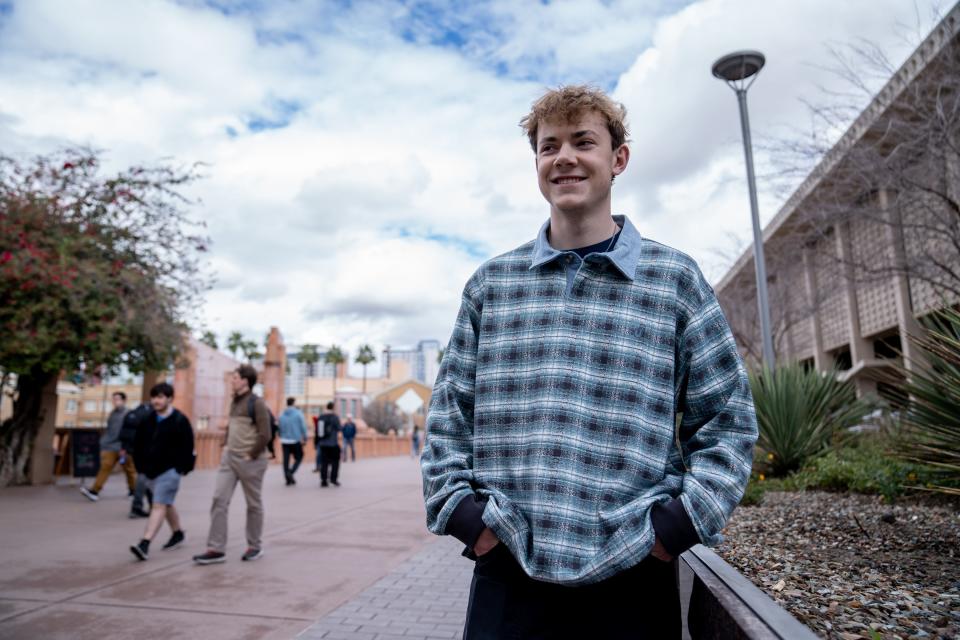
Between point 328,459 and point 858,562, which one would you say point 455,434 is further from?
point 328,459

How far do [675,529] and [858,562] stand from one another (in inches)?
93.7

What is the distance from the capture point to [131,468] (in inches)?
422

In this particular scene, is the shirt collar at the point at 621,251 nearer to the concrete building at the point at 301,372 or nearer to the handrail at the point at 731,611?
the handrail at the point at 731,611

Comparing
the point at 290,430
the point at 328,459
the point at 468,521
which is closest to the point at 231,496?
the point at 468,521

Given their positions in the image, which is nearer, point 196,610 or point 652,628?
point 652,628

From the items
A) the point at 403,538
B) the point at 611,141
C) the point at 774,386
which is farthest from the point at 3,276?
the point at 611,141

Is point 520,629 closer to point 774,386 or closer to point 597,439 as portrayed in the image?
point 597,439

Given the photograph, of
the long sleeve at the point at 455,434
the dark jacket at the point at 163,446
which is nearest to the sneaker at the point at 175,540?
the dark jacket at the point at 163,446

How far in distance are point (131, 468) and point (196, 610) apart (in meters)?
6.79

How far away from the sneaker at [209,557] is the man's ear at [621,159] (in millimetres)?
5671

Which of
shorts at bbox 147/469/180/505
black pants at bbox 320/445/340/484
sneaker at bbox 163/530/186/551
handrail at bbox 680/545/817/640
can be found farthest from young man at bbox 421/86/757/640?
black pants at bbox 320/445/340/484

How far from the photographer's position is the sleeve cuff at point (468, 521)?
1.66m

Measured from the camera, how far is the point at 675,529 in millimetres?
1603

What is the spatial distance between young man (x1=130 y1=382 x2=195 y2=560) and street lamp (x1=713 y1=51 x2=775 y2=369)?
8003mm
